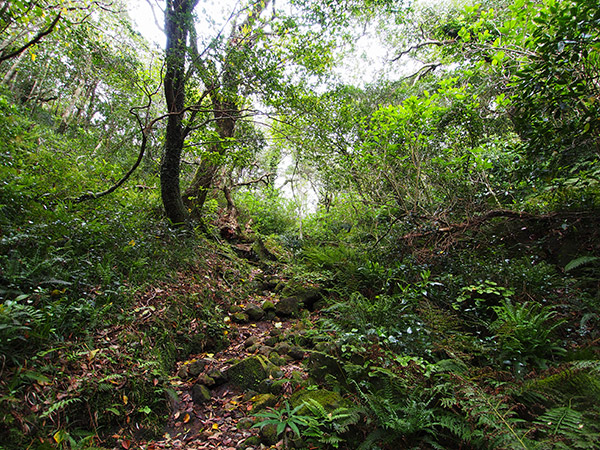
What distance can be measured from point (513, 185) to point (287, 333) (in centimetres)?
482

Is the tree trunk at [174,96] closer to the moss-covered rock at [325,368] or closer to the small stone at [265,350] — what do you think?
the small stone at [265,350]

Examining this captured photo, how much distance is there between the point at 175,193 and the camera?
634 cm

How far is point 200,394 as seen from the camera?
10.4 feet

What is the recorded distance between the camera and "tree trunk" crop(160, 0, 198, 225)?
4.81 metres

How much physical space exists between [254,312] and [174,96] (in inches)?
189

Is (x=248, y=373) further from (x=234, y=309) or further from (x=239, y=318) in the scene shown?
(x=234, y=309)

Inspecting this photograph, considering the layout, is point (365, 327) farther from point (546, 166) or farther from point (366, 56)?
point (366, 56)

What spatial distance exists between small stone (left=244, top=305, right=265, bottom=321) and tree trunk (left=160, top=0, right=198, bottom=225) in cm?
269

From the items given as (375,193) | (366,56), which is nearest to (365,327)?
(375,193)

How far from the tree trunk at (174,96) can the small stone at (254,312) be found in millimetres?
2687

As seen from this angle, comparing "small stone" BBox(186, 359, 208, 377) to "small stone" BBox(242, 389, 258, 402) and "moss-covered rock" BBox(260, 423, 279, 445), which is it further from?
"moss-covered rock" BBox(260, 423, 279, 445)

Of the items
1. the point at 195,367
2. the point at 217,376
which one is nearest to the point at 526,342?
the point at 217,376

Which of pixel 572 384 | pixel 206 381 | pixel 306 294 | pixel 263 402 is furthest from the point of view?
pixel 306 294

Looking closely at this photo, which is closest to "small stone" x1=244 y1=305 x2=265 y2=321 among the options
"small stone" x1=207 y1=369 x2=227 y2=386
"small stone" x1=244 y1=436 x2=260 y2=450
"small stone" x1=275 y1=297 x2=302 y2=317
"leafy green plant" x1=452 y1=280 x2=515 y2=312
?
"small stone" x1=275 y1=297 x2=302 y2=317
